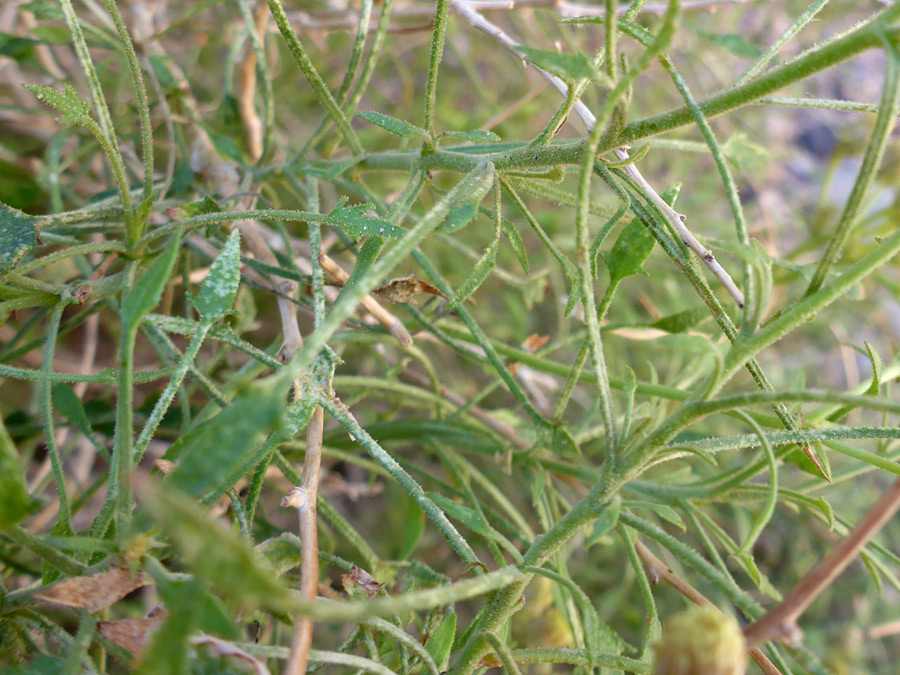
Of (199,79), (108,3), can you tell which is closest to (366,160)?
(108,3)

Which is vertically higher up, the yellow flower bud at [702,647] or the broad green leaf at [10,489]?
the broad green leaf at [10,489]

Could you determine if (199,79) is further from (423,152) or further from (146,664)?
(146,664)

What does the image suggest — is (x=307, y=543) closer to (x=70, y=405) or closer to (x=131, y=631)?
(x=131, y=631)

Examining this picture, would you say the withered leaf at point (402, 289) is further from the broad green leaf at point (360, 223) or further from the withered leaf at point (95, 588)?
the withered leaf at point (95, 588)

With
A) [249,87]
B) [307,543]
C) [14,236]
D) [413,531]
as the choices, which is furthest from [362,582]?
[249,87]

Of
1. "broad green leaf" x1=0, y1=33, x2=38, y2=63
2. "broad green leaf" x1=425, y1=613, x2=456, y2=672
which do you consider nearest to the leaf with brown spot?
"broad green leaf" x1=425, y1=613, x2=456, y2=672

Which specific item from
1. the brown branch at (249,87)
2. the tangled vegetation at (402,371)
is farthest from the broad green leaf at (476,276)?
the brown branch at (249,87)

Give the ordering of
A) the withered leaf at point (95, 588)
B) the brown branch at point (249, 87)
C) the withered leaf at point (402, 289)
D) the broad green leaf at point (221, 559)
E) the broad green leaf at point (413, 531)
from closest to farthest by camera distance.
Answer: the broad green leaf at point (221, 559) < the withered leaf at point (95, 588) < the withered leaf at point (402, 289) < the broad green leaf at point (413, 531) < the brown branch at point (249, 87)
